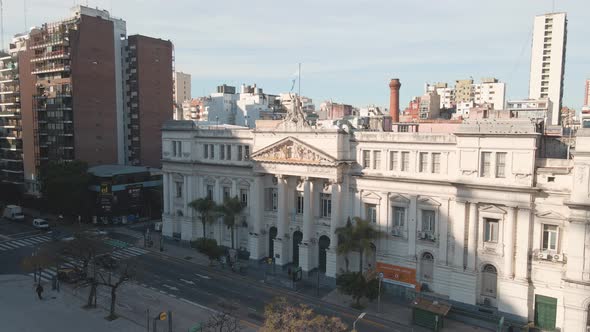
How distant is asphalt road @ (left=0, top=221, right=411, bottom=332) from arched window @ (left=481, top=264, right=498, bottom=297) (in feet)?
30.9

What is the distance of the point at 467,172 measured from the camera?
43.2 metres

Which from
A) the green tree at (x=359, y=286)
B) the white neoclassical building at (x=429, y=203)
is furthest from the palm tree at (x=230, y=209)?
the green tree at (x=359, y=286)

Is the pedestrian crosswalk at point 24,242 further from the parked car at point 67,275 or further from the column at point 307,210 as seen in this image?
the column at point 307,210

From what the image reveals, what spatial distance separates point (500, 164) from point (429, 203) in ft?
26.5

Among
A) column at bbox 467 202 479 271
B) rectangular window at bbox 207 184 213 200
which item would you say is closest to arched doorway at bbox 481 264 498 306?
column at bbox 467 202 479 271

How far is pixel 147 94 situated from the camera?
99.2 meters

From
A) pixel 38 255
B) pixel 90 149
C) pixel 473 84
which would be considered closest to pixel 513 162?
pixel 38 255

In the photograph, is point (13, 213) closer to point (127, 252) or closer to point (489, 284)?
point (127, 252)

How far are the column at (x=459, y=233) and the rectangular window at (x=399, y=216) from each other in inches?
231

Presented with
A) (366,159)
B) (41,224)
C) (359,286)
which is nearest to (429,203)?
(366,159)

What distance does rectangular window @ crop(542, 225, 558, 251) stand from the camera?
39.9 metres

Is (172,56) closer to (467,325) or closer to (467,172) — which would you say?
(467,172)

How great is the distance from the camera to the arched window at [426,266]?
47.0 metres

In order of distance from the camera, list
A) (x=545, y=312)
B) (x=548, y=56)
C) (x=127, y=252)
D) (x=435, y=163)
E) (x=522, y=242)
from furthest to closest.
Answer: (x=548, y=56) → (x=127, y=252) → (x=435, y=163) → (x=522, y=242) → (x=545, y=312)
